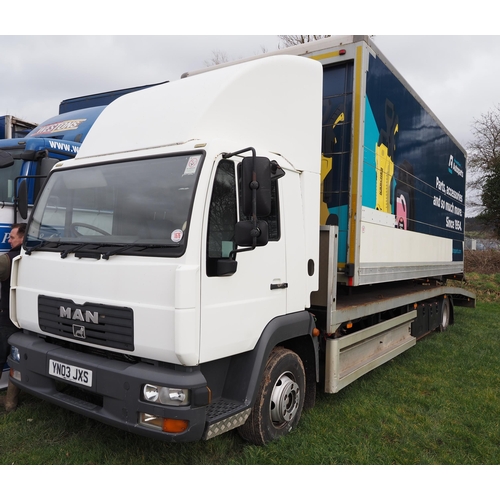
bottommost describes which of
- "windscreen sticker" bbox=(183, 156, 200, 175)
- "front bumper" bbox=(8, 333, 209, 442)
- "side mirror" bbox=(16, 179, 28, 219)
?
"front bumper" bbox=(8, 333, 209, 442)

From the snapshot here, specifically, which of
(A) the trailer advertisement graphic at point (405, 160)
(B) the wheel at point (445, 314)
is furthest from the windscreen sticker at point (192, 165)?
(B) the wheel at point (445, 314)

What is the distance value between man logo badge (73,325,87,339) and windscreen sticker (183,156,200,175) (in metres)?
1.33

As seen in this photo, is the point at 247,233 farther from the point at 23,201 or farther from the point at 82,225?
the point at 23,201

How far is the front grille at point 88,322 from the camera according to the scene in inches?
118

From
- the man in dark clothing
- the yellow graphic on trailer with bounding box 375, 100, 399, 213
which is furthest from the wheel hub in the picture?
the man in dark clothing

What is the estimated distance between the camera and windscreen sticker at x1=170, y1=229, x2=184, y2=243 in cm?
290

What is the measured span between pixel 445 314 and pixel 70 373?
25.3ft

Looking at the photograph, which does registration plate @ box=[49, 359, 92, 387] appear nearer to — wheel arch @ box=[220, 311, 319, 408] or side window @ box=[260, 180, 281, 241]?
wheel arch @ box=[220, 311, 319, 408]

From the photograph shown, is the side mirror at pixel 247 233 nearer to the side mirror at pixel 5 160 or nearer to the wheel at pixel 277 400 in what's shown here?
the wheel at pixel 277 400

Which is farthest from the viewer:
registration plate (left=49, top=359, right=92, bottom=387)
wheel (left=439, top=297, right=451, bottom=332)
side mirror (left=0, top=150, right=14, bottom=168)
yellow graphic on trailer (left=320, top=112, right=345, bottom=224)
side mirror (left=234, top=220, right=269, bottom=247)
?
wheel (left=439, top=297, right=451, bottom=332)

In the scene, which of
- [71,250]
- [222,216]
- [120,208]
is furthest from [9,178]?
[222,216]

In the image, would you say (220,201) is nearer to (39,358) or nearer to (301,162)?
(301,162)

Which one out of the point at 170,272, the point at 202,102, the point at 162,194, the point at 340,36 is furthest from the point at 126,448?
the point at 340,36

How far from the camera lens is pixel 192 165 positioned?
3.05m
